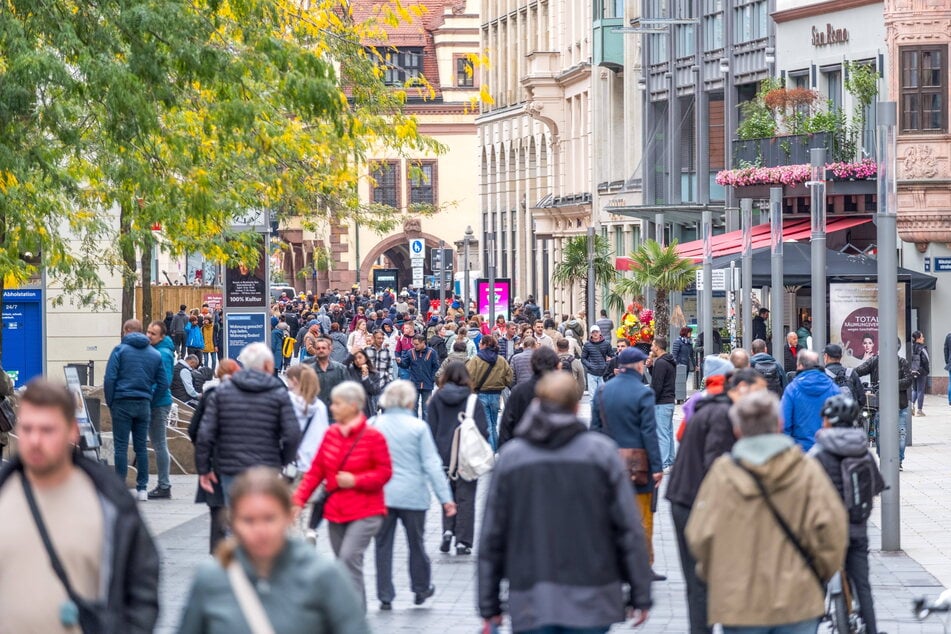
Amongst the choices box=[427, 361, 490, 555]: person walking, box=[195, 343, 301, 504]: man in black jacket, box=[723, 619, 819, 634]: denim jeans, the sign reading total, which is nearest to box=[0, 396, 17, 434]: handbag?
box=[427, 361, 490, 555]: person walking

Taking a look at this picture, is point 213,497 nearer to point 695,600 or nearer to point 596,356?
point 695,600

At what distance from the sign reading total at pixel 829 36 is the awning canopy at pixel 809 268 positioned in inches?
273

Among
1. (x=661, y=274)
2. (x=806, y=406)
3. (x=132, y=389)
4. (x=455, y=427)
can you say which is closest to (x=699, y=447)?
(x=806, y=406)

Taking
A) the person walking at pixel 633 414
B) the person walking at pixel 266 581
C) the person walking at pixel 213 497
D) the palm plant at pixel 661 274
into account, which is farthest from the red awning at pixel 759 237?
the person walking at pixel 266 581

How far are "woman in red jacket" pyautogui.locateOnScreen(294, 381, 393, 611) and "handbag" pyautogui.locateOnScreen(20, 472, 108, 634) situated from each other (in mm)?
4758

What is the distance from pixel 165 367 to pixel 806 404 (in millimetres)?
7004

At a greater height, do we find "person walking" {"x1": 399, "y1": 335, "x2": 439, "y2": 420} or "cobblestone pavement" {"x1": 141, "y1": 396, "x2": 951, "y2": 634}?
"person walking" {"x1": 399, "y1": 335, "x2": 439, "y2": 420}

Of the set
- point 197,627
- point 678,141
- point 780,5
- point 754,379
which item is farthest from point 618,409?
point 678,141

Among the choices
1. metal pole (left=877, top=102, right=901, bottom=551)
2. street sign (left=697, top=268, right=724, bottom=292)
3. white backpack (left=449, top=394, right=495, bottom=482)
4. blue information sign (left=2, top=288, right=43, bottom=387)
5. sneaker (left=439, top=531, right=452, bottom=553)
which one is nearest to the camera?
white backpack (left=449, top=394, right=495, bottom=482)

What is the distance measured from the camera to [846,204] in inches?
1548

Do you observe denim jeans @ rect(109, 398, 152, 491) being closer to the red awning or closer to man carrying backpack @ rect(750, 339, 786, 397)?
man carrying backpack @ rect(750, 339, 786, 397)

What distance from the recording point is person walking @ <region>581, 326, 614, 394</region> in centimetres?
2941

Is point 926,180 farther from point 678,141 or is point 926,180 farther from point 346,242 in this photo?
point 346,242

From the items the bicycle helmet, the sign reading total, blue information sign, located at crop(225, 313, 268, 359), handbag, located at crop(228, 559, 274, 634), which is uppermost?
the sign reading total
